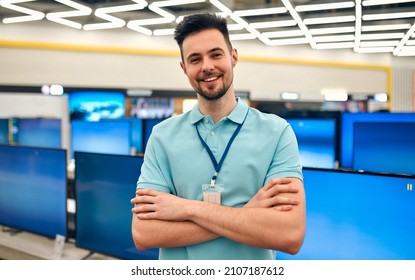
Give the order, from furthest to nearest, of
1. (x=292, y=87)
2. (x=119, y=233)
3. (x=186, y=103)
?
(x=292, y=87)
(x=186, y=103)
(x=119, y=233)

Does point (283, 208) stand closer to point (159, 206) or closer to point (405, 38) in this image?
point (159, 206)

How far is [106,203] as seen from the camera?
4.88 ft

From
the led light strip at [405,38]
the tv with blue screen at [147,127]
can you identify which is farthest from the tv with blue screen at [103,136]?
the led light strip at [405,38]

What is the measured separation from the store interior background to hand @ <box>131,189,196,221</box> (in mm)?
4341

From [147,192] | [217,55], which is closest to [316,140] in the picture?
[217,55]

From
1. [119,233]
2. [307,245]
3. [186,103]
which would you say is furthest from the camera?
[186,103]

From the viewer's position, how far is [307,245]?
1.17 m

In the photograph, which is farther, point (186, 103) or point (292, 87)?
point (292, 87)

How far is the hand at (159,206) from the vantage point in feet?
3.23

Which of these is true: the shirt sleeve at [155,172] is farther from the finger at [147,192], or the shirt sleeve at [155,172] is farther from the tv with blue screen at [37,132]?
the tv with blue screen at [37,132]
